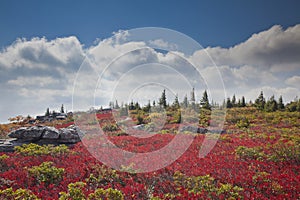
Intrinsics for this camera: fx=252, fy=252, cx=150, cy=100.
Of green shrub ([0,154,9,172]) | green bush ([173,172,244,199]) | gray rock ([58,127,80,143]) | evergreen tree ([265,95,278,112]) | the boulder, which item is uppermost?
evergreen tree ([265,95,278,112])

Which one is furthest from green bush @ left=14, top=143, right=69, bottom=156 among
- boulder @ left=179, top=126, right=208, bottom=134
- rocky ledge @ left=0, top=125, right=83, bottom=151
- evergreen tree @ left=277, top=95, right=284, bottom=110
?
evergreen tree @ left=277, top=95, right=284, bottom=110

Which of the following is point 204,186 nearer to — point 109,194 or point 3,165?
point 109,194

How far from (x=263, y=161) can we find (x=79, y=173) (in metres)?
7.35

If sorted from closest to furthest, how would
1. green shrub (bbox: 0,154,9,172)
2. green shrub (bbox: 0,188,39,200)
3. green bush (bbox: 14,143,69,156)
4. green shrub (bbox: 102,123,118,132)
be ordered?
green shrub (bbox: 0,188,39,200), green shrub (bbox: 0,154,9,172), green bush (bbox: 14,143,69,156), green shrub (bbox: 102,123,118,132)

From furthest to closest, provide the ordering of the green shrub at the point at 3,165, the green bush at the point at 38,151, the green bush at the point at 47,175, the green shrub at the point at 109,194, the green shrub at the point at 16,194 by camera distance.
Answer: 1. the green bush at the point at 38,151
2. the green shrub at the point at 3,165
3. the green bush at the point at 47,175
4. the green shrub at the point at 16,194
5. the green shrub at the point at 109,194

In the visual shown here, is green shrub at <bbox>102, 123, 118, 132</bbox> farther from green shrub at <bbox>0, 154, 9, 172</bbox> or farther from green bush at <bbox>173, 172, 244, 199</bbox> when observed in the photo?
green bush at <bbox>173, 172, 244, 199</bbox>

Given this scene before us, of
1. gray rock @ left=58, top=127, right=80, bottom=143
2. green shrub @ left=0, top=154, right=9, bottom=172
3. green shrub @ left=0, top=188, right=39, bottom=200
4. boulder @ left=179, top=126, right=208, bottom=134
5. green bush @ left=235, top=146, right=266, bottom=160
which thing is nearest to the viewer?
green shrub @ left=0, top=188, right=39, bottom=200

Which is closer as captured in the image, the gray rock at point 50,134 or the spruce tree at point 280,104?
the gray rock at point 50,134

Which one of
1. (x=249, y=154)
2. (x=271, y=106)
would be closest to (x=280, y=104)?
(x=271, y=106)

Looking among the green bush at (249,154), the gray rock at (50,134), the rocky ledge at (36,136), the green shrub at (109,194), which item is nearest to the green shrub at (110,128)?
the rocky ledge at (36,136)

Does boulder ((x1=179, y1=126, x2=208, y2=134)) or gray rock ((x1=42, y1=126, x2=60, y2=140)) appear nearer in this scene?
gray rock ((x1=42, y1=126, x2=60, y2=140))

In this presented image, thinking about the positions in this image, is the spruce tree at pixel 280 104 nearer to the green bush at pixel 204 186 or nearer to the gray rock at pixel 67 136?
the gray rock at pixel 67 136

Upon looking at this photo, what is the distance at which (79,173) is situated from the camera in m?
8.86

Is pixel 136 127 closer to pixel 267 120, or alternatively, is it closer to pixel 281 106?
pixel 267 120
